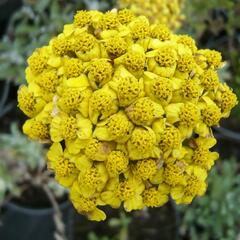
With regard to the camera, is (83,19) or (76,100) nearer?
(76,100)

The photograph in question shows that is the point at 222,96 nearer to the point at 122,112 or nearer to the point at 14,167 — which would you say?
the point at 122,112

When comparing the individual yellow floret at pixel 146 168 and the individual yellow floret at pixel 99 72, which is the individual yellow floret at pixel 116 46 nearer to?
the individual yellow floret at pixel 99 72

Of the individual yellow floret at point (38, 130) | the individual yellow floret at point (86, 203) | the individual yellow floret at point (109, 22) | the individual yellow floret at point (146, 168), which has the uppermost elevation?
the individual yellow floret at point (109, 22)

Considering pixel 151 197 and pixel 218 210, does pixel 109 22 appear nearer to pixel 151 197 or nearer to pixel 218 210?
pixel 151 197

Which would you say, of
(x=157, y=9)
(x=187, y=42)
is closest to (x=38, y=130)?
(x=187, y=42)

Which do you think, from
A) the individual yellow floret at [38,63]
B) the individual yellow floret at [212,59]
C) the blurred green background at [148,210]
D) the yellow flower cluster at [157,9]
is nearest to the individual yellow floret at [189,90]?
the individual yellow floret at [212,59]

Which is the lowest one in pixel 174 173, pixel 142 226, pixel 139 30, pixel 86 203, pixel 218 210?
pixel 142 226

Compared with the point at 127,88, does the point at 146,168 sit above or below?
below
